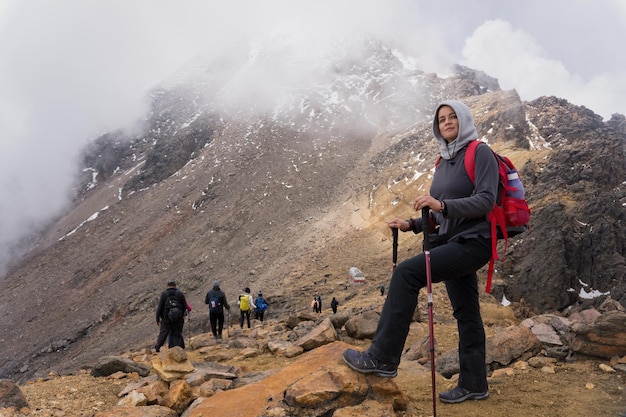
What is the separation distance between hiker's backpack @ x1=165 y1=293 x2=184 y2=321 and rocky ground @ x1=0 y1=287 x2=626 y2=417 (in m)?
3.14

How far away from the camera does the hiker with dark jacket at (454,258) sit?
3.46 m

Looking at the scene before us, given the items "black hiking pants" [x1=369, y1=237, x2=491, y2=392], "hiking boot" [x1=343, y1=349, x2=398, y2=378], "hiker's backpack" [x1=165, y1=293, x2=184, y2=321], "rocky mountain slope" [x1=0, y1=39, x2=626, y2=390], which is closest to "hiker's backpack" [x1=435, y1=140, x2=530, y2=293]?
"black hiking pants" [x1=369, y1=237, x2=491, y2=392]

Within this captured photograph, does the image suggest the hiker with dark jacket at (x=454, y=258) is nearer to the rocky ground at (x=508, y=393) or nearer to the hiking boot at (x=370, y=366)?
the hiking boot at (x=370, y=366)

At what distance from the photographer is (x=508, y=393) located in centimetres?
430

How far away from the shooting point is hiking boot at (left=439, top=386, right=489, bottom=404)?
13.0ft

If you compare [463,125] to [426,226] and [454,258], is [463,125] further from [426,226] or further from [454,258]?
[454,258]

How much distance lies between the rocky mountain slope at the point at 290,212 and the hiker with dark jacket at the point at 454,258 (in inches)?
480

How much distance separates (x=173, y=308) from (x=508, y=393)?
8259mm

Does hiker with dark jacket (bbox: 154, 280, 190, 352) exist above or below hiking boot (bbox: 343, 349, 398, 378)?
below

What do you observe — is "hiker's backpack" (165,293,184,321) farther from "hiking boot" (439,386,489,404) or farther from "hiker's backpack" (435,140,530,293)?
"hiker's backpack" (435,140,530,293)

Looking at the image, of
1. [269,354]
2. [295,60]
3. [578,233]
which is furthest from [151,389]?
[295,60]

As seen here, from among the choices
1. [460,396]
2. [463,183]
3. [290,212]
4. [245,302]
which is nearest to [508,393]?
[460,396]

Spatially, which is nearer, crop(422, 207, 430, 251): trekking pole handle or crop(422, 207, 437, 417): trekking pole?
crop(422, 207, 437, 417): trekking pole

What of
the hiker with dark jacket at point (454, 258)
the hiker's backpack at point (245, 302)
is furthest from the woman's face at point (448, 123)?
the hiker's backpack at point (245, 302)
